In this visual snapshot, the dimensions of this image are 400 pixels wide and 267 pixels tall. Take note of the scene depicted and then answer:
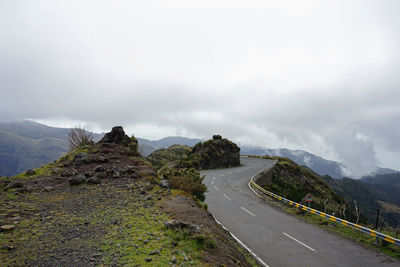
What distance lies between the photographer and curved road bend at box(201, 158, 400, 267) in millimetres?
9289

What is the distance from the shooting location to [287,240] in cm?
1134

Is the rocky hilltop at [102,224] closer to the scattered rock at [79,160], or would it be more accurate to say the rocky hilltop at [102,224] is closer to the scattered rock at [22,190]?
the scattered rock at [22,190]

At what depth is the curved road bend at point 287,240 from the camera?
9.29 meters

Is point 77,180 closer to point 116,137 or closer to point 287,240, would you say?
point 116,137

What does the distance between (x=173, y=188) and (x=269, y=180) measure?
27.2 meters

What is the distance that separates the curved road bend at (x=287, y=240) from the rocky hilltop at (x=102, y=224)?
189 cm

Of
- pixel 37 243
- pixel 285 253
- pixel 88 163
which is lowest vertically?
pixel 285 253

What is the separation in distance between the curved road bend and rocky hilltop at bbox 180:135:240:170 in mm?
22993

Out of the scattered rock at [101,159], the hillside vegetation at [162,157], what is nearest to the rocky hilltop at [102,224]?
the scattered rock at [101,159]

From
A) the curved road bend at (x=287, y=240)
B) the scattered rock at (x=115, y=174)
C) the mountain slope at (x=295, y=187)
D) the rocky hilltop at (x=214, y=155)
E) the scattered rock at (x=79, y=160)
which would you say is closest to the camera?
the curved road bend at (x=287, y=240)

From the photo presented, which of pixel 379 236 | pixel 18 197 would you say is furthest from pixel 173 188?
pixel 379 236

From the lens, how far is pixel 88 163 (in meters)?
16.2

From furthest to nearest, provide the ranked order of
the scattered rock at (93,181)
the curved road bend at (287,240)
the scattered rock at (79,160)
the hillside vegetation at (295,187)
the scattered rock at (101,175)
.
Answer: the hillside vegetation at (295,187) → the scattered rock at (79,160) → the scattered rock at (101,175) → the scattered rock at (93,181) → the curved road bend at (287,240)

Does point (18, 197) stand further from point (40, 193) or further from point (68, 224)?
point (68, 224)
